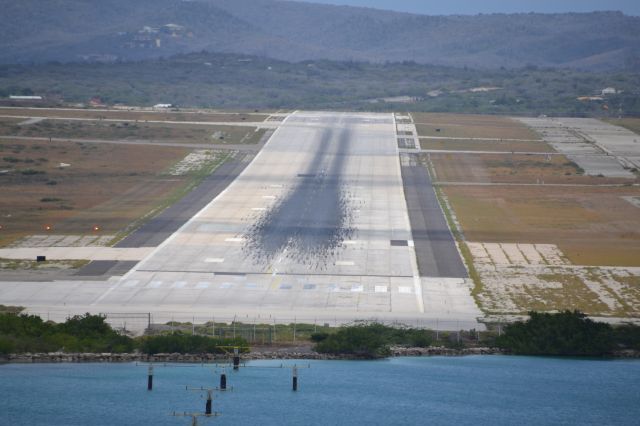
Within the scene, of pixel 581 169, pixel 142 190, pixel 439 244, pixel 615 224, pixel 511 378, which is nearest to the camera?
pixel 511 378

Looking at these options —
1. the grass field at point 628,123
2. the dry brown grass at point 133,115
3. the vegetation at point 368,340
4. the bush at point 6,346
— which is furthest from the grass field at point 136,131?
the bush at point 6,346

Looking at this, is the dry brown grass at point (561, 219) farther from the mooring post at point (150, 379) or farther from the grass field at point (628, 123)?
the grass field at point (628, 123)

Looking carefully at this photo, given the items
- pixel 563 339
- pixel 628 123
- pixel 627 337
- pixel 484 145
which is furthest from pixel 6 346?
pixel 628 123

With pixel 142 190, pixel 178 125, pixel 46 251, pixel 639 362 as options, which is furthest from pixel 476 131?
pixel 639 362

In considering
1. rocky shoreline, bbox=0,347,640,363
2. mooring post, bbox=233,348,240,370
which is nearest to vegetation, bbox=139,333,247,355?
rocky shoreline, bbox=0,347,640,363

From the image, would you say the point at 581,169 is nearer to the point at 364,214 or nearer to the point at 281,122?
the point at 364,214

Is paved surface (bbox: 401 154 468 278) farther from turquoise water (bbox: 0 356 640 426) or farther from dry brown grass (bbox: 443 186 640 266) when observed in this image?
turquoise water (bbox: 0 356 640 426)

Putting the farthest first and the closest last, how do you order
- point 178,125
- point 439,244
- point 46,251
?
point 178,125
point 439,244
point 46,251
